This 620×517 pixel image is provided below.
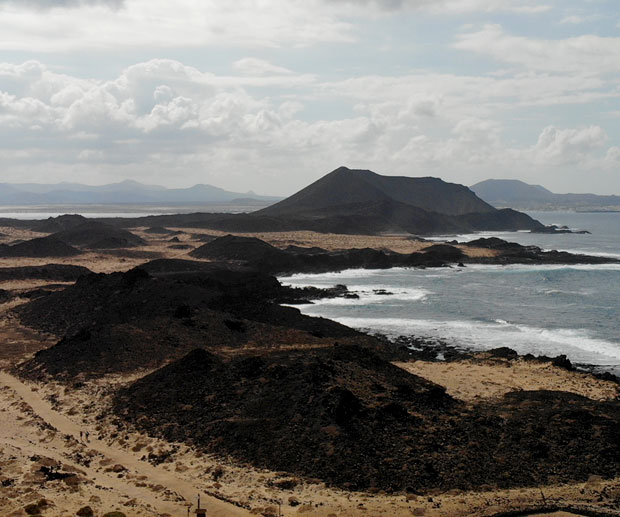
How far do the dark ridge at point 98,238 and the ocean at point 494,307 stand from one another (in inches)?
1518

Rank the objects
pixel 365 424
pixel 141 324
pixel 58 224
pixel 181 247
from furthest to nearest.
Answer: pixel 58 224 → pixel 181 247 → pixel 141 324 → pixel 365 424

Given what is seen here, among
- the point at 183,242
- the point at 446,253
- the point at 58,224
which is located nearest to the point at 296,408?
the point at 446,253

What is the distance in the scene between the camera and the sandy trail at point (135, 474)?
47.2 ft

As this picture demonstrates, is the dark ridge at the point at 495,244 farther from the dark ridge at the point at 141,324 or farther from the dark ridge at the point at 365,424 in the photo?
the dark ridge at the point at 365,424

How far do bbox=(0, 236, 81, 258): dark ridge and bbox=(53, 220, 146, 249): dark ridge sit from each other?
8.03m

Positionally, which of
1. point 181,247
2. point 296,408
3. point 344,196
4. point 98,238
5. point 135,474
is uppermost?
point 344,196

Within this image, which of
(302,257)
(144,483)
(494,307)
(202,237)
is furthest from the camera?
(202,237)

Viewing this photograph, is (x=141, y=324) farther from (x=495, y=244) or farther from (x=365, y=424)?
(x=495, y=244)

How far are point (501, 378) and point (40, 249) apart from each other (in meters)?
70.5

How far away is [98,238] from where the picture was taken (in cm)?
10088

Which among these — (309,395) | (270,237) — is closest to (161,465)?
(309,395)

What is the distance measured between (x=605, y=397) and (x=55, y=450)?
20243 mm

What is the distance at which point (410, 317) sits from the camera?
45.7 metres

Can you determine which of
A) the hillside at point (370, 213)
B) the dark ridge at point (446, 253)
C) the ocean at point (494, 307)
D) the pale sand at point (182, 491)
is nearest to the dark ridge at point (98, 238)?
the hillside at point (370, 213)
